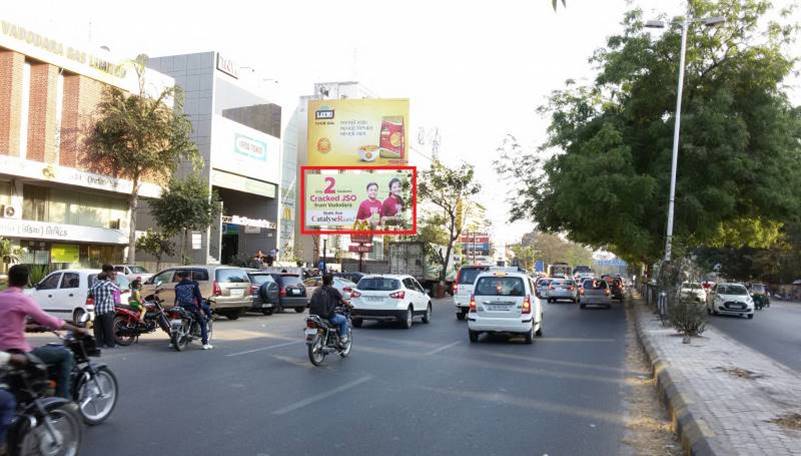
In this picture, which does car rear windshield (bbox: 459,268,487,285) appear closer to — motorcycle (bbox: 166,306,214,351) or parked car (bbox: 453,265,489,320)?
parked car (bbox: 453,265,489,320)

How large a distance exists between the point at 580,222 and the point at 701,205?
219 inches

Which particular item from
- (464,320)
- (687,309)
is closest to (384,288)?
(464,320)

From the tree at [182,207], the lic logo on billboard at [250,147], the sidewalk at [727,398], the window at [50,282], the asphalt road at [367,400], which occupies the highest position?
the lic logo on billboard at [250,147]

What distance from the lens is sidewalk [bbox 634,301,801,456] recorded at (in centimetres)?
642

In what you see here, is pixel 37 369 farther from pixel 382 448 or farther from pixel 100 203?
pixel 100 203

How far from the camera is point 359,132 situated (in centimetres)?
4822

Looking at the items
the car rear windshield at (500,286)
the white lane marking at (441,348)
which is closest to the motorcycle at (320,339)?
the white lane marking at (441,348)

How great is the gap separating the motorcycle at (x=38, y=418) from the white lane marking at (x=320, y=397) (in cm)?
268

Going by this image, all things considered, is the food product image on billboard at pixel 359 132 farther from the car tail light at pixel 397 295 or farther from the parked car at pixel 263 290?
the car tail light at pixel 397 295

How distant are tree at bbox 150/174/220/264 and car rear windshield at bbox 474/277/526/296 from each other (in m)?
25.0

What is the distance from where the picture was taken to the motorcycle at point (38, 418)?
5.29 m

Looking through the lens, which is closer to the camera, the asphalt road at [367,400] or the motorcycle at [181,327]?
the asphalt road at [367,400]

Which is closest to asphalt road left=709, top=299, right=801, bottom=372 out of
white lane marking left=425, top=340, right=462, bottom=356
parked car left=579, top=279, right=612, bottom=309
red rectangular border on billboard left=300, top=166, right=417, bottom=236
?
white lane marking left=425, top=340, right=462, bottom=356

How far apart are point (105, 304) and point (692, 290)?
45.1 feet
